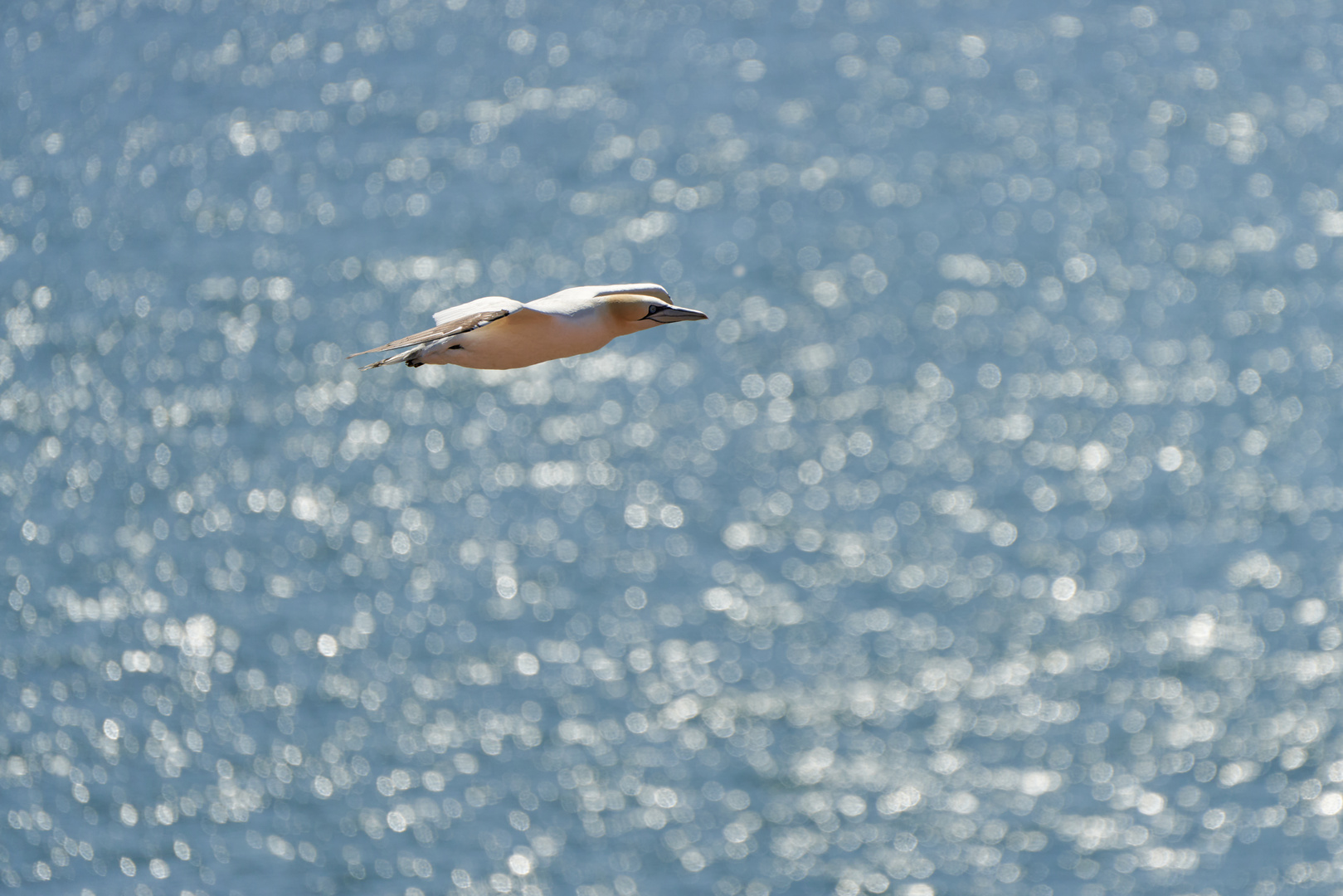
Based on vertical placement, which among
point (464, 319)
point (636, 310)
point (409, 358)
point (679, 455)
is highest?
point (409, 358)

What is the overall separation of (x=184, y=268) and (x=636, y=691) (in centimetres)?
5239

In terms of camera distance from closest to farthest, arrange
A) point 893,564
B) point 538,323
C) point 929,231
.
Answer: point 538,323, point 893,564, point 929,231

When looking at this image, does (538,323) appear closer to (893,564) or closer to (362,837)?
(362,837)

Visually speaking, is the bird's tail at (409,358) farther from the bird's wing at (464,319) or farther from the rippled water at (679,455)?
the rippled water at (679,455)

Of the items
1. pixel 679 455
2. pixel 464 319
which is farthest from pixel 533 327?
pixel 679 455

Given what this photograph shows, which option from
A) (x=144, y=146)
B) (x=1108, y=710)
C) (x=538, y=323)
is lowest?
(x=1108, y=710)

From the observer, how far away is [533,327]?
29.7 ft

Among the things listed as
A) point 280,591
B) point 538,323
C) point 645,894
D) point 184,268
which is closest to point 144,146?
point 184,268

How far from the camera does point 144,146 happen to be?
5866 inches

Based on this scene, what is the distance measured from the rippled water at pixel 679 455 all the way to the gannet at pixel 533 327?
93.7 meters

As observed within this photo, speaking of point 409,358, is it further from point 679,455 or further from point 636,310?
point 679,455

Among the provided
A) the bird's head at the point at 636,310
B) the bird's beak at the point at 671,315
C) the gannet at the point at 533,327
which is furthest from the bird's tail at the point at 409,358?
the bird's beak at the point at 671,315

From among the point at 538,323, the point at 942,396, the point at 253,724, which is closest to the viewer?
the point at 538,323

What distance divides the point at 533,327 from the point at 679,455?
11603cm
